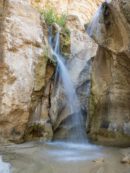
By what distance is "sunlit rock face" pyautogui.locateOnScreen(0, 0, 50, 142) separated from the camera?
8180mm

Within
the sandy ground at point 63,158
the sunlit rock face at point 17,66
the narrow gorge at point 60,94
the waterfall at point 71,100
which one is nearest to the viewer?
the sandy ground at point 63,158

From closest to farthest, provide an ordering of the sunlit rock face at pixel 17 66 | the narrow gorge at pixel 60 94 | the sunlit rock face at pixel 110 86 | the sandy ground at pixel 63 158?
the sandy ground at pixel 63 158
the narrow gorge at pixel 60 94
the sunlit rock face at pixel 110 86
the sunlit rock face at pixel 17 66

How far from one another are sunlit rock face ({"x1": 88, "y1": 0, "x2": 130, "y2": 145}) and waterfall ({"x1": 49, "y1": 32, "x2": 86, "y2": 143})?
666 mm

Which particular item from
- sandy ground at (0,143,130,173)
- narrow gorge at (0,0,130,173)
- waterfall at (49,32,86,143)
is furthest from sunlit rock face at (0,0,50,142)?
waterfall at (49,32,86,143)

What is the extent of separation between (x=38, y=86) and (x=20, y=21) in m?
2.27

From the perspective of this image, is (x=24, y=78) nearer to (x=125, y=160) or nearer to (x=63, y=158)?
(x=63, y=158)

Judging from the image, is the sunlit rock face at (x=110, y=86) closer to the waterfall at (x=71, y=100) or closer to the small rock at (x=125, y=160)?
the waterfall at (x=71, y=100)

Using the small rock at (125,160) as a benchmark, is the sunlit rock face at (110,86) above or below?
above

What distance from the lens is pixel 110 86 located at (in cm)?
808

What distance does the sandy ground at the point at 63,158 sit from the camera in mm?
5531

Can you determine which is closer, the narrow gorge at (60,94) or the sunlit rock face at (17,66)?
the narrow gorge at (60,94)

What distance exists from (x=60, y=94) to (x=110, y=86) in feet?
7.43

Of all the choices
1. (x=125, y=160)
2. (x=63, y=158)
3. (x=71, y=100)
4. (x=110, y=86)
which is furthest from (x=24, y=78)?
(x=125, y=160)

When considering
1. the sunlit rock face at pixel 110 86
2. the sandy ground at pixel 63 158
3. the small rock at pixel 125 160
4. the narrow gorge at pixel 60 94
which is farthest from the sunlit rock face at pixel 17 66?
the small rock at pixel 125 160
